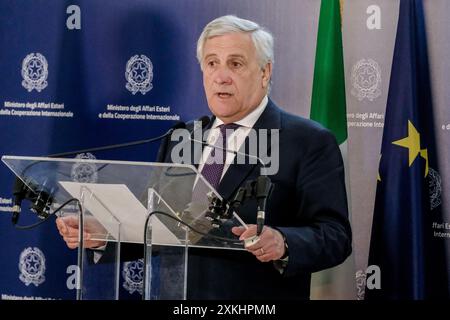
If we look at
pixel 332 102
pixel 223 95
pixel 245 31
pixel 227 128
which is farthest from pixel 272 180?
pixel 332 102

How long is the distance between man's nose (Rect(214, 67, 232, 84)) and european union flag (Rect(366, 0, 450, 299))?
1.06m

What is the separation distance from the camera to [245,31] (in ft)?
12.3

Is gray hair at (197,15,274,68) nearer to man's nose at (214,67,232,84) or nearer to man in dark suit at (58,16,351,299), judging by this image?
man in dark suit at (58,16,351,299)

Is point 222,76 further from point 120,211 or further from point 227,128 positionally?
point 120,211

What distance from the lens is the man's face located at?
375 cm

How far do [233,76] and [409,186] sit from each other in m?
1.22

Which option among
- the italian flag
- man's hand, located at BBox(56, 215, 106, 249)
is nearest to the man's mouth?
the italian flag

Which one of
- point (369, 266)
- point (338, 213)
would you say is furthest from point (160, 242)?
point (369, 266)

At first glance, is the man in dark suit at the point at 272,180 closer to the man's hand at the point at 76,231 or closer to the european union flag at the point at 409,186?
the man's hand at the point at 76,231

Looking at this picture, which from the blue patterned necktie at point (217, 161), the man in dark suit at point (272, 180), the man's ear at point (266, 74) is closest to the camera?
the man in dark suit at point (272, 180)

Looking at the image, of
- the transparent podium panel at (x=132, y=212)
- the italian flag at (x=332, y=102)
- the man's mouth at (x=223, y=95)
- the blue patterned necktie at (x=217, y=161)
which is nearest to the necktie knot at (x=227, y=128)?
the blue patterned necktie at (x=217, y=161)

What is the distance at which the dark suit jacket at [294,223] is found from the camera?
11.0ft

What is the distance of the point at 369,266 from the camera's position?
14.1ft

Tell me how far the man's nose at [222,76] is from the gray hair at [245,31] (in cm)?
16
